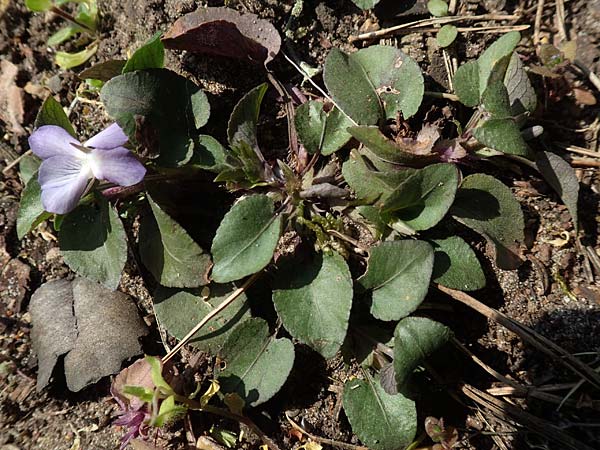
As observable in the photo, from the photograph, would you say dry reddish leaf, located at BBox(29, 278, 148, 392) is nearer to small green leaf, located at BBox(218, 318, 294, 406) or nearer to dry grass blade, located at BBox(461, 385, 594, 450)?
small green leaf, located at BBox(218, 318, 294, 406)

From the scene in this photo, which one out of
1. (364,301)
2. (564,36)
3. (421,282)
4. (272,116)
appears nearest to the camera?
(421,282)

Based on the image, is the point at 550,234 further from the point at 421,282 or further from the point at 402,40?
the point at 402,40

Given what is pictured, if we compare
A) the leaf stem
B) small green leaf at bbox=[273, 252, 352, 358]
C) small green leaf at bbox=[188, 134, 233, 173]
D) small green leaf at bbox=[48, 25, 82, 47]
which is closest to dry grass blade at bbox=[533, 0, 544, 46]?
small green leaf at bbox=[273, 252, 352, 358]

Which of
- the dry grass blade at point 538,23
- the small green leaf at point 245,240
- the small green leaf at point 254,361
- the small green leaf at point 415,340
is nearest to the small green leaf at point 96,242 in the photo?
the small green leaf at point 245,240

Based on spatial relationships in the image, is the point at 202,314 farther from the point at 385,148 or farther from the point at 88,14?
the point at 88,14

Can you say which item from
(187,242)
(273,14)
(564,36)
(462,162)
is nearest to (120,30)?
(273,14)

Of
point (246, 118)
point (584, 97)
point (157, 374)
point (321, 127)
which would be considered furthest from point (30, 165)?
point (584, 97)
